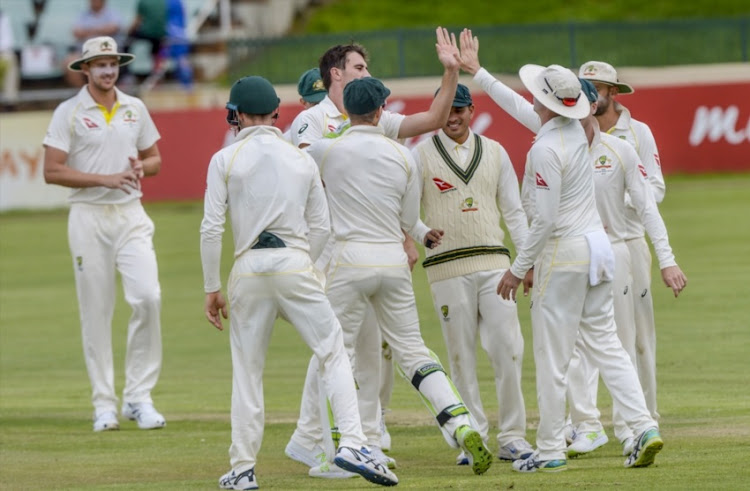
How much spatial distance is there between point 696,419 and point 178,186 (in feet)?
70.5

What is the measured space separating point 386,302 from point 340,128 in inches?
46.4

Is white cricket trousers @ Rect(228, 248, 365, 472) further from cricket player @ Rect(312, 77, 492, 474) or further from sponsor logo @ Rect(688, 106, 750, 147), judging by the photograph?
sponsor logo @ Rect(688, 106, 750, 147)

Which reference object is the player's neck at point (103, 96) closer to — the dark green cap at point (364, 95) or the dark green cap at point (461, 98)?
the dark green cap at point (461, 98)

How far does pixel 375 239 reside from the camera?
8.68 metres

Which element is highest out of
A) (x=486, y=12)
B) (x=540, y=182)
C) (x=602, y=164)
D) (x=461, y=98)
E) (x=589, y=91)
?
(x=589, y=91)

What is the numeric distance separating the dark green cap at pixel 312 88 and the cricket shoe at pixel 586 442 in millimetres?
2969

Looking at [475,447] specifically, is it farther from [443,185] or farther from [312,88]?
[312,88]

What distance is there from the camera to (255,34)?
38375 millimetres

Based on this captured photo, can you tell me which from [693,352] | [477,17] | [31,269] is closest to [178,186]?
[31,269]

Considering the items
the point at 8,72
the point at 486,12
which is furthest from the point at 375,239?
the point at 486,12

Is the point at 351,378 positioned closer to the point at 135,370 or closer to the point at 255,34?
the point at 135,370

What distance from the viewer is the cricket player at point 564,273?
8398 mm

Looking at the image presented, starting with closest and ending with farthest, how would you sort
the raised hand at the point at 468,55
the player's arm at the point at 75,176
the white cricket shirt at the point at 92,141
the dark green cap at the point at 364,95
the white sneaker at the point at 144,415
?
the dark green cap at the point at 364,95 < the raised hand at the point at 468,55 < the white sneaker at the point at 144,415 < the player's arm at the point at 75,176 < the white cricket shirt at the point at 92,141

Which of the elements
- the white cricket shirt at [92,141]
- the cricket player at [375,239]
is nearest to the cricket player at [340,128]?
the cricket player at [375,239]
